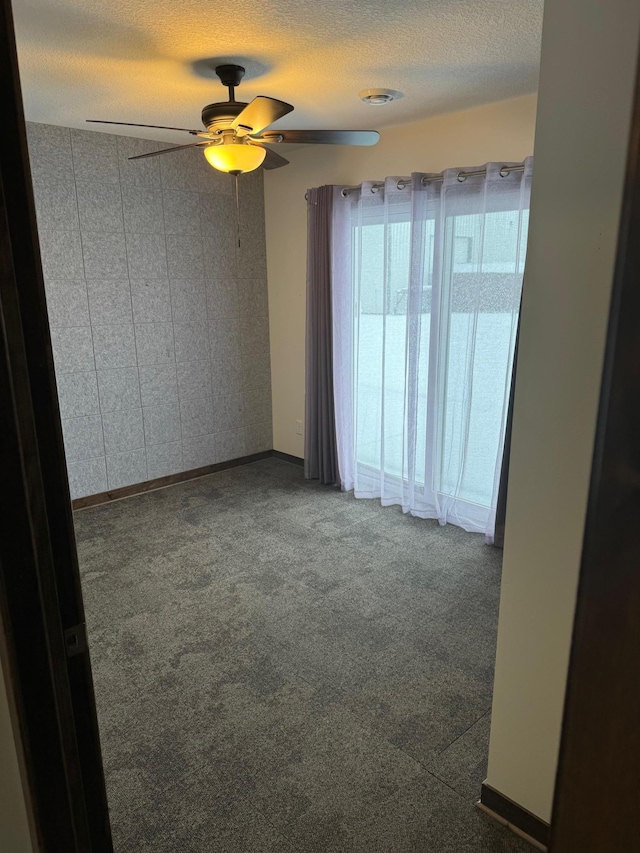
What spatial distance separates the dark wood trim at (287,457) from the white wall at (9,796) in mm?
4309

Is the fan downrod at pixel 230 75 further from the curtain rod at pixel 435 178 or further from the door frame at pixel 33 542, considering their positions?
the door frame at pixel 33 542

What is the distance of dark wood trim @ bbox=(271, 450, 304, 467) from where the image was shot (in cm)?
513

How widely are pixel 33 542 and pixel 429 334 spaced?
129 inches

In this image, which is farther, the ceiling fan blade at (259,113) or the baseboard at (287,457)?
the baseboard at (287,457)

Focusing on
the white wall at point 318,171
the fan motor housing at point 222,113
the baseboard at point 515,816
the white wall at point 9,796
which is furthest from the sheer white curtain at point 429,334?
the white wall at point 9,796

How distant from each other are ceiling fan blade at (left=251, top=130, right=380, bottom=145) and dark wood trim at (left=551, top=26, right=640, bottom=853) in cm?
246

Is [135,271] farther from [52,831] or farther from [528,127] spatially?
[52,831]

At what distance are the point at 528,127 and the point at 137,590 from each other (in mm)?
3380

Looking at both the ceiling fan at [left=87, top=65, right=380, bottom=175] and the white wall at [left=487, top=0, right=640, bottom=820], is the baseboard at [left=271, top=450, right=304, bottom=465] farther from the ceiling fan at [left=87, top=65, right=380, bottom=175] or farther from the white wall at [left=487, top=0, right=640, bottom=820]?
the white wall at [left=487, top=0, right=640, bottom=820]

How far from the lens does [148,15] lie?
2090 mm

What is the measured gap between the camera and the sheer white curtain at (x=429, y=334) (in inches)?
132

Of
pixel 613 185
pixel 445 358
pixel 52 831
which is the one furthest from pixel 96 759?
pixel 445 358

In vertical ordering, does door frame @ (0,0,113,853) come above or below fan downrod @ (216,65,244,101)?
below

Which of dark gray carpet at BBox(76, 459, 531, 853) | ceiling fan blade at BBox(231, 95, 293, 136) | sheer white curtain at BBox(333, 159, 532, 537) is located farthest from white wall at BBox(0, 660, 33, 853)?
sheer white curtain at BBox(333, 159, 532, 537)
